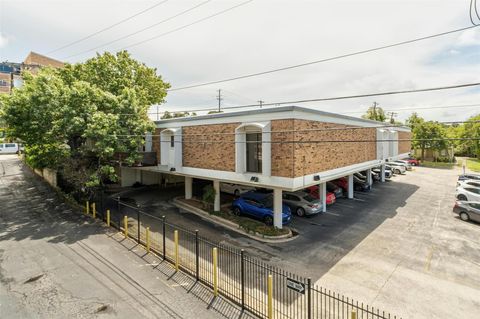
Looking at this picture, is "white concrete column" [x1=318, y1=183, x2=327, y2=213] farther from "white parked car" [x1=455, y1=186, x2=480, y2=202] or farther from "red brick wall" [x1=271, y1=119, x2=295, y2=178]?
"white parked car" [x1=455, y1=186, x2=480, y2=202]

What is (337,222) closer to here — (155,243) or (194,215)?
(194,215)

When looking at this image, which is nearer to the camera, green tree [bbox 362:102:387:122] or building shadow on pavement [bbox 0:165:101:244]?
building shadow on pavement [bbox 0:165:101:244]

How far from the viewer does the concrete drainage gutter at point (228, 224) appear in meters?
14.3

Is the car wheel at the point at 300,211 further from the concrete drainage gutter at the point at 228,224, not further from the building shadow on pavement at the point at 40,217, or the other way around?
the building shadow on pavement at the point at 40,217

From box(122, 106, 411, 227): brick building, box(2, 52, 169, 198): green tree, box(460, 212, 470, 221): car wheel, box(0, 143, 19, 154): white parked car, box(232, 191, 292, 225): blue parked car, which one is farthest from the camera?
box(0, 143, 19, 154): white parked car

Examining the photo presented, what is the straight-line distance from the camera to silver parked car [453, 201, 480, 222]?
1677 cm

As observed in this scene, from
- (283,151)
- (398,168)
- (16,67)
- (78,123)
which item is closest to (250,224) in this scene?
(283,151)

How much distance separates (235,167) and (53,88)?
513 inches

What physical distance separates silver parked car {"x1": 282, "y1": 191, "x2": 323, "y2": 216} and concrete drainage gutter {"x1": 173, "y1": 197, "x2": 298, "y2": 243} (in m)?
3.13

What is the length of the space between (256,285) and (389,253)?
24.0 ft

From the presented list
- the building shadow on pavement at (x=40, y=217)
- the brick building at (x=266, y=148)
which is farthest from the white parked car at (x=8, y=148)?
the brick building at (x=266, y=148)

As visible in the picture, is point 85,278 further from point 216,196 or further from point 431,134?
point 431,134

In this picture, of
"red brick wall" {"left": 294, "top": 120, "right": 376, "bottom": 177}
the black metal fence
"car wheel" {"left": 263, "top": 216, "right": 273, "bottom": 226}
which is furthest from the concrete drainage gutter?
"red brick wall" {"left": 294, "top": 120, "right": 376, "bottom": 177}

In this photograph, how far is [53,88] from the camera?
16.8 metres
